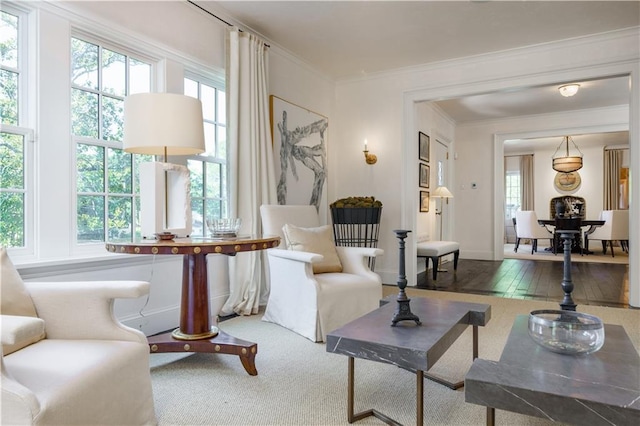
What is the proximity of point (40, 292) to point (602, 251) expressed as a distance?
10310mm

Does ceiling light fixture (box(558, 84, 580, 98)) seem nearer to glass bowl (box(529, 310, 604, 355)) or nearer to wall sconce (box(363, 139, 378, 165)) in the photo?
wall sconce (box(363, 139, 378, 165))

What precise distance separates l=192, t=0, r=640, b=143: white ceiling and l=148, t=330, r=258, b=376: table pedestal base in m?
2.60

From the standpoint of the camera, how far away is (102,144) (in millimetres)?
2746

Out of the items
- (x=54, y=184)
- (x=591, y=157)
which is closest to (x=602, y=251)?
(x=591, y=157)

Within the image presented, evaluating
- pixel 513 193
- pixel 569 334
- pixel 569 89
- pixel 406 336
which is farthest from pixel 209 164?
pixel 513 193

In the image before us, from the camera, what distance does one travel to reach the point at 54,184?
2455 millimetres

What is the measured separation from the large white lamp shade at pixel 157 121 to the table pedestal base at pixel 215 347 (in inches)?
41.9

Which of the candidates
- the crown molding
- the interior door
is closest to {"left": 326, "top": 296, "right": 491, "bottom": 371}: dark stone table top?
the crown molding

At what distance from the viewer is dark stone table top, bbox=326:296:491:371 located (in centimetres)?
150

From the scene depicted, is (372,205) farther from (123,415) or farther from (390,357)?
(123,415)

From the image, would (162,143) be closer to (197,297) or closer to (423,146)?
(197,297)

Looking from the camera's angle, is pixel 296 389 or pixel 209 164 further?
pixel 209 164

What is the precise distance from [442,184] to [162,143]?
18.7ft

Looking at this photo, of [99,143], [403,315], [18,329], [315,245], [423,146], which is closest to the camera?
[18,329]
